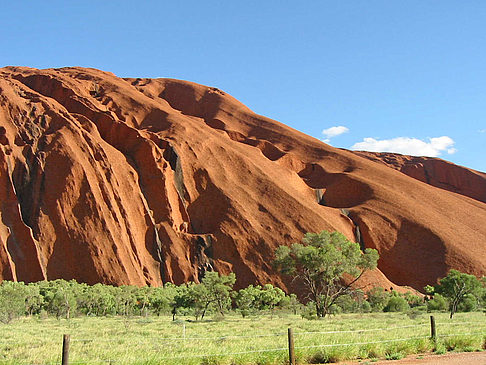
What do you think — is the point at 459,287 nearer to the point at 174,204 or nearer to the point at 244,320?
the point at 244,320

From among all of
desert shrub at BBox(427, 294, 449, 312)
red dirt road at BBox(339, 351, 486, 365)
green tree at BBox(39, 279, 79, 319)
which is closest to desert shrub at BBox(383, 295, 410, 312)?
desert shrub at BBox(427, 294, 449, 312)

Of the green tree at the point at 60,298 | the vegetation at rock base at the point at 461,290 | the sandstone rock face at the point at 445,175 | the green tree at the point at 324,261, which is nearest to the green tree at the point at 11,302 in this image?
the green tree at the point at 60,298

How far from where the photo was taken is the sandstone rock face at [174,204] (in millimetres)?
53438

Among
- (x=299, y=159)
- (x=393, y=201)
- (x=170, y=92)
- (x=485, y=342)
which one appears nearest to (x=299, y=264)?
(x=485, y=342)

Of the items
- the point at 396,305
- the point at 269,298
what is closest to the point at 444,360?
the point at 269,298

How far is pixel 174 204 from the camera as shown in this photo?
65062 mm

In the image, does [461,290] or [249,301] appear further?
[249,301]

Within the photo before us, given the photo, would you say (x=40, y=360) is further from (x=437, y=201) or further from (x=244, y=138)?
(x=244, y=138)

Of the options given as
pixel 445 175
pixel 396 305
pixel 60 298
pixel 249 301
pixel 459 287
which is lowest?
pixel 396 305

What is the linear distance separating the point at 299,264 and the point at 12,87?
58.2 m

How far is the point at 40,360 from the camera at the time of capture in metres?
12.5

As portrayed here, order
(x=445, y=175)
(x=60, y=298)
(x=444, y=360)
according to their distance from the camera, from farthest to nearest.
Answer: (x=445, y=175) → (x=60, y=298) → (x=444, y=360)

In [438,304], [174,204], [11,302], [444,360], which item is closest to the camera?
[444,360]

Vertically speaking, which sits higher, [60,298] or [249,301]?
[60,298]
